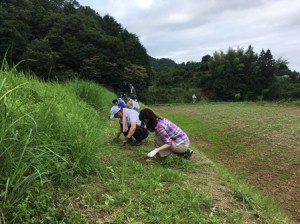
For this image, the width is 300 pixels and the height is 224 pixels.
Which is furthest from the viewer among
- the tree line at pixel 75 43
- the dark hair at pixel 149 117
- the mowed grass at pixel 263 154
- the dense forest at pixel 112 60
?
the tree line at pixel 75 43

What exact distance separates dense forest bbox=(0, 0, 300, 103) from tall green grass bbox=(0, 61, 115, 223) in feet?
38.0

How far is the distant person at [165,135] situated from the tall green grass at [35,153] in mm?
1051

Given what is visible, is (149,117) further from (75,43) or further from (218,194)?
(75,43)

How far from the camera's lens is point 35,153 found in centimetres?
250

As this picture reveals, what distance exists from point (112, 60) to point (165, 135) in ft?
81.1

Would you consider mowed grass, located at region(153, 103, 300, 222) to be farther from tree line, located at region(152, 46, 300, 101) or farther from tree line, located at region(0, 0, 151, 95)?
tree line, located at region(152, 46, 300, 101)

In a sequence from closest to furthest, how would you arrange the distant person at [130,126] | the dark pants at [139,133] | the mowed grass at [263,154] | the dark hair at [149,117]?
the dark hair at [149,117] → the mowed grass at [263,154] → the distant person at [130,126] → the dark pants at [139,133]

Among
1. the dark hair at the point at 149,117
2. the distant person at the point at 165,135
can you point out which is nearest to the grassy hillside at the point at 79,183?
the distant person at the point at 165,135

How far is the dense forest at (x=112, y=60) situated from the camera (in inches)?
890

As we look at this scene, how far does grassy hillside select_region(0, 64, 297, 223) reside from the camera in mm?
2225

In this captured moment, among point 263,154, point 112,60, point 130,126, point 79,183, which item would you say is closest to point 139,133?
point 130,126

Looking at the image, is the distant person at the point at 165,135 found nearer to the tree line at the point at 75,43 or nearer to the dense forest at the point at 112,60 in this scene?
the dense forest at the point at 112,60

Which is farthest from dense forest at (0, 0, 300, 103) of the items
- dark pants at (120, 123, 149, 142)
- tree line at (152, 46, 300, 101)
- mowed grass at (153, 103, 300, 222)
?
dark pants at (120, 123, 149, 142)

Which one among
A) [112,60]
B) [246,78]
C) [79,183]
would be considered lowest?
[79,183]
